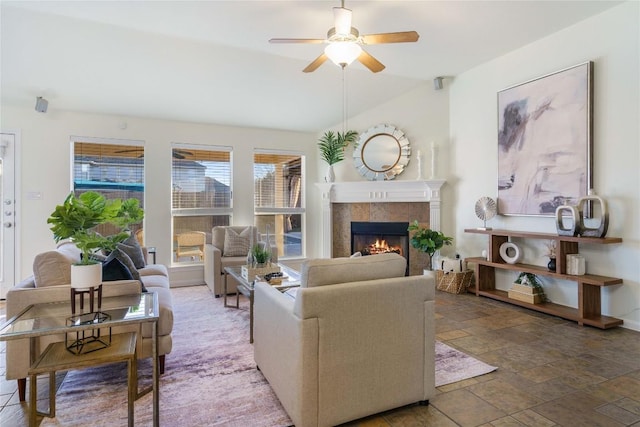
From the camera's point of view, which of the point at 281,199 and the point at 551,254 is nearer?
the point at 551,254

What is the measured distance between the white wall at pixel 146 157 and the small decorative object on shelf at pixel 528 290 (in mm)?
3408

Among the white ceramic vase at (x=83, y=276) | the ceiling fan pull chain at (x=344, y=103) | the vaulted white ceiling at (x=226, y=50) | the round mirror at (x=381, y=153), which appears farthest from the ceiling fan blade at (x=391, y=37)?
the round mirror at (x=381, y=153)

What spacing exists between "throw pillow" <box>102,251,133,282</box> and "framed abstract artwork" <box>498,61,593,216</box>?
408cm

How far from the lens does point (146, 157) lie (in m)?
5.15

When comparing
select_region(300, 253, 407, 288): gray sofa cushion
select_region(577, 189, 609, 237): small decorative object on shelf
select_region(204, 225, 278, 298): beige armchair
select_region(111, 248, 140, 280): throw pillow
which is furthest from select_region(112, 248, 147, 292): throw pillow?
select_region(577, 189, 609, 237): small decorative object on shelf

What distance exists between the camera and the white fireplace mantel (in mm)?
5062

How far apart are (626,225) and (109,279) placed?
4.37m

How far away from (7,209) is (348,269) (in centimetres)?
485

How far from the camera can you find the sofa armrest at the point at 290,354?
171 cm

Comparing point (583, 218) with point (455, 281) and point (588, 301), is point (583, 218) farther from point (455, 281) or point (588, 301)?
point (455, 281)

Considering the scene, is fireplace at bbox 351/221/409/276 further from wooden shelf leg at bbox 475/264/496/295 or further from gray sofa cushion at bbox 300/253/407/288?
gray sofa cushion at bbox 300/253/407/288

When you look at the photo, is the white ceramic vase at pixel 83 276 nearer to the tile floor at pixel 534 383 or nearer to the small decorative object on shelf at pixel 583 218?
the tile floor at pixel 534 383

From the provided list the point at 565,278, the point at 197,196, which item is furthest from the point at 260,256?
the point at 565,278

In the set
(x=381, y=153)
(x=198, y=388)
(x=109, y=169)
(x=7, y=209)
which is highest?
(x=381, y=153)
